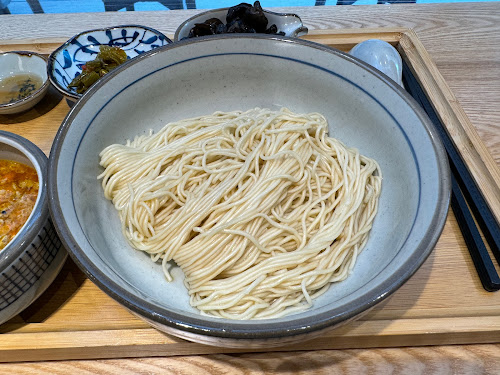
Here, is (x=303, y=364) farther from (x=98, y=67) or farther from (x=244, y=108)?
(x=98, y=67)

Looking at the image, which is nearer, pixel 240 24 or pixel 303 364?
pixel 303 364

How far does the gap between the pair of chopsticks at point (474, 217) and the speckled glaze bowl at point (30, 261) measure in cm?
154

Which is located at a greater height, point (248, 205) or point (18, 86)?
point (18, 86)

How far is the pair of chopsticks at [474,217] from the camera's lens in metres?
1.37

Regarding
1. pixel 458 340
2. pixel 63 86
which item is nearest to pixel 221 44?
pixel 63 86

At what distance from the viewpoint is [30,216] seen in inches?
47.1

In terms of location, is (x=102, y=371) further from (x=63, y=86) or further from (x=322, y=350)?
(x=63, y=86)

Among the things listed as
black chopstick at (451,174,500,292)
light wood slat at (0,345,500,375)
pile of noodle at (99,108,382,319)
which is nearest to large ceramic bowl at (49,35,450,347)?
pile of noodle at (99,108,382,319)

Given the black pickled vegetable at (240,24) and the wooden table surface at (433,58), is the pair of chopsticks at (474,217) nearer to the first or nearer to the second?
the wooden table surface at (433,58)

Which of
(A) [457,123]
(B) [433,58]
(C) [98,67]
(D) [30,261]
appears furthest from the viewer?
(B) [433,58]

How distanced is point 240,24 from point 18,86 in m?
1.28

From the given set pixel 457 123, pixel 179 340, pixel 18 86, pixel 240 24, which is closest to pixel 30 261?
pixel 179 340

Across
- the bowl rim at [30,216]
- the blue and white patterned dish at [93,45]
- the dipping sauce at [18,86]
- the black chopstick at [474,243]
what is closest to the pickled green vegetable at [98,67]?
the blue and white patterned dish at [93,45]

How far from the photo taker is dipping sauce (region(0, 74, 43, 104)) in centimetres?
199
